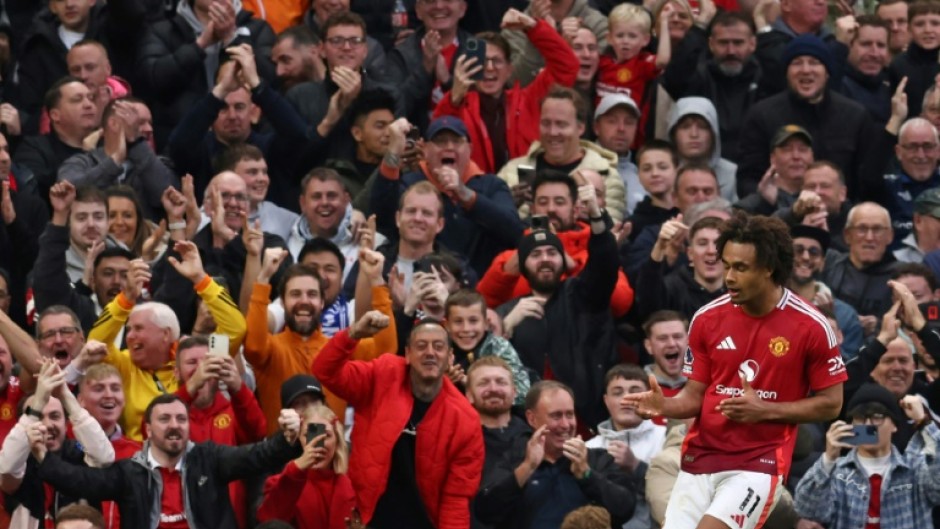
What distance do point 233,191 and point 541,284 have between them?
242 cm

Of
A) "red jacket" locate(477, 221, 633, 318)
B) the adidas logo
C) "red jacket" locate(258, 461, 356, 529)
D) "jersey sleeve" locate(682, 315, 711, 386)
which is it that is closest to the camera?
the adidas logo

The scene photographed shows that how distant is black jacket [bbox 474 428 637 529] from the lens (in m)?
16.3

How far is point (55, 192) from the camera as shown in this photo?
58.4ft

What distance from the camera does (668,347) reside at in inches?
687

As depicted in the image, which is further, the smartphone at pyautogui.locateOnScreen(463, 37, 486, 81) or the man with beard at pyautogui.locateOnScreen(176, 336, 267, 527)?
the smartphone at pyautogui.locateOnScreen(463, 37, 486, 81)

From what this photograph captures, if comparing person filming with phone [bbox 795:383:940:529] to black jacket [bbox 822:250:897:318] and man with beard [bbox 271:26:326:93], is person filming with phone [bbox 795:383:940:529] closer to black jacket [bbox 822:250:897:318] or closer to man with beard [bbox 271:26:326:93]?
black jacket [bbox 822:250:897:318]

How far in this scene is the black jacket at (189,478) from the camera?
15797mm

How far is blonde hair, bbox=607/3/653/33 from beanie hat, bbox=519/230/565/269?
4002 mm

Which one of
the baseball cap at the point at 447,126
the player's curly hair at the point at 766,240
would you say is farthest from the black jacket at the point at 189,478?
the baseball cap at the point at 447,126

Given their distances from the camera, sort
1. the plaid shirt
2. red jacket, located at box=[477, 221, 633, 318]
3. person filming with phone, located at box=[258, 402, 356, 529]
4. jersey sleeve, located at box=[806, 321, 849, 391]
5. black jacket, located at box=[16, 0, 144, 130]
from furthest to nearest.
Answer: black jacket, located at box=[16, 0, 144, 130], red jacket, located at box=[477, 221, 633, 318], the plaid shirt, person filming with phone, located at box=[258, 402, 356, 529], jersey sleeve, located at box=[806, 321, 849, 391]

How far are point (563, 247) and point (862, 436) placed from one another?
2.92 meters

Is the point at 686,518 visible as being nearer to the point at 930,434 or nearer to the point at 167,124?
the point at 930,434

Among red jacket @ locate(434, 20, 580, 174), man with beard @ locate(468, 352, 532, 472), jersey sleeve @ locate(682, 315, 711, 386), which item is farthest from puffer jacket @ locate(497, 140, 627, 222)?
jersey sleeve @ locate(682, 315, 711, 386)

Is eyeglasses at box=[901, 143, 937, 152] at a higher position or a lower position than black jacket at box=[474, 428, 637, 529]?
higher
